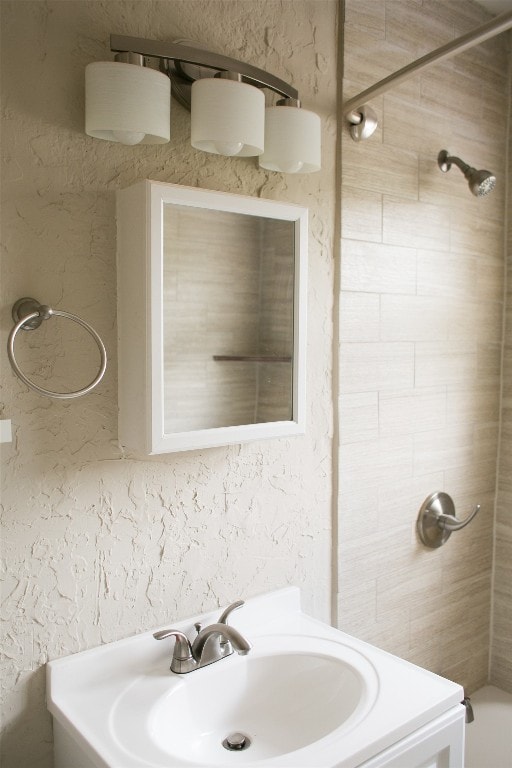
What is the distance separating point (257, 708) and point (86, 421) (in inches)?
27.2

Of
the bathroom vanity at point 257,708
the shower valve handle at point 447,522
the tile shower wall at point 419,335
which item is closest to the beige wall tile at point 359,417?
the tile shower wall at point 419,335

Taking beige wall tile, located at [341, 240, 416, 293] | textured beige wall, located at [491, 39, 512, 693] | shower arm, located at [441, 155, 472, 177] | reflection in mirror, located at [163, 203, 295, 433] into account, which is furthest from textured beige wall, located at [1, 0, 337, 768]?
textured beige wall, located at [491, 39, 512, 693]

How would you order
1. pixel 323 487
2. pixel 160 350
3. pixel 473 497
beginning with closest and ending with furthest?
1. pixel 160 350
2. pixel 323 487
3. pixel 473 497

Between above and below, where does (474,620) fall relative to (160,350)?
below

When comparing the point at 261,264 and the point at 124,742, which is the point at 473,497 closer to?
the point at 261,264

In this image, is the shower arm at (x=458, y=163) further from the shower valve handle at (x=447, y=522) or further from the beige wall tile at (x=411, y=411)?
the shower valve handle at (x=447, y=522)

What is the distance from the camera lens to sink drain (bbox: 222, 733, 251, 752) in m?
1.25

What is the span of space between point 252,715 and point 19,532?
0.61 m

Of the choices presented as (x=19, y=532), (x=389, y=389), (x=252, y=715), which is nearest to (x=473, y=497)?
(x=389, y=389)

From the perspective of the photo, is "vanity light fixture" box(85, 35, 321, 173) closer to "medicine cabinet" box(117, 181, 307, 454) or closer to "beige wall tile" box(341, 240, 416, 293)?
"medicine cabinet" box(117, 181, 307, 454)

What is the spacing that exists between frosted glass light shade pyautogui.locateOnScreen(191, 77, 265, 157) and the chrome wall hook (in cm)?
119

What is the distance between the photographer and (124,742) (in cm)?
107

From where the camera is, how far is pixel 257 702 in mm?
1340

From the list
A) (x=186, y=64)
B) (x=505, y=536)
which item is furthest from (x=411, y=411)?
(x=186, y=64)
